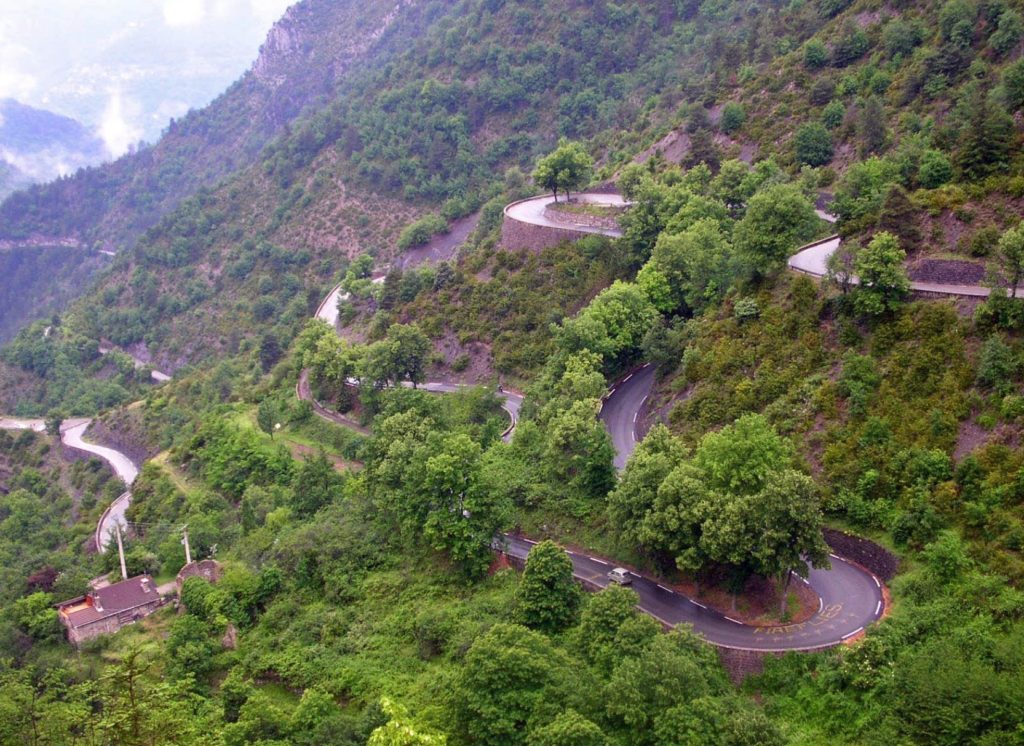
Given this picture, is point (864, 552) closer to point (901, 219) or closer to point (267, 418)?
point (901, 219)

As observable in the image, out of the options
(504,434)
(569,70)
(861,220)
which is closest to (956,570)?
(861,220)

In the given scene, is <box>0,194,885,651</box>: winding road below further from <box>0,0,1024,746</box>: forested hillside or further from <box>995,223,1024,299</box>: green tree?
<box>995,223,1024,299</box>: green tree

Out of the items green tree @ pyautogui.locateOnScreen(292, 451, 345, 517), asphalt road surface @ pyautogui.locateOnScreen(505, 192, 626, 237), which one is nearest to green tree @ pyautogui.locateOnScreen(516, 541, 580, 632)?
green tree @ pyautogui.locateOnScreen(292, 451, 345, 517)

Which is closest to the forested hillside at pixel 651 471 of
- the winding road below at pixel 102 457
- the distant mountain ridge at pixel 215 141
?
the winding road below at pixel 102 457

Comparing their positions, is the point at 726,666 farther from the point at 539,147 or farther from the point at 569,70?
the point at 569,70

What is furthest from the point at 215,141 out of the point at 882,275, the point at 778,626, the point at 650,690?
the point at 650,690
